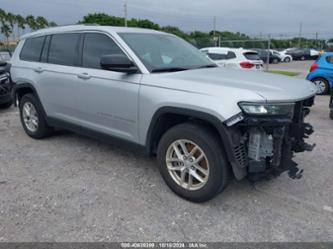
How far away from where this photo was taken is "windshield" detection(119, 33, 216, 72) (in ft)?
12.0

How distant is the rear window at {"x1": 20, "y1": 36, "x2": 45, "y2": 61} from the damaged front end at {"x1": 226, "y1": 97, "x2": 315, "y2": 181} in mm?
3670

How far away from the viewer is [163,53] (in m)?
3.91

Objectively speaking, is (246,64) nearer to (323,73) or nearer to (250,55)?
(250,55)

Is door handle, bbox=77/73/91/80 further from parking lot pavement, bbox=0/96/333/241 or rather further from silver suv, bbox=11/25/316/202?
parking lot pavement, bbox=0/96/333/241

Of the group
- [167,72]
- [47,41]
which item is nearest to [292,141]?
[167,72]

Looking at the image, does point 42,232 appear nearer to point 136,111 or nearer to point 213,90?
point 136,111

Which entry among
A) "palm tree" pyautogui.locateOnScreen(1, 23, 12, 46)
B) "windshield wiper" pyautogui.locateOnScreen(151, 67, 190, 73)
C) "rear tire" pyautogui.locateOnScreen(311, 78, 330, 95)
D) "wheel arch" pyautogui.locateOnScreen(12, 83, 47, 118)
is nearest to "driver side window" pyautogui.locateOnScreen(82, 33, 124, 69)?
"windshield wiper" pyautogui.locateOnScreen(151, 67, 190, 73)

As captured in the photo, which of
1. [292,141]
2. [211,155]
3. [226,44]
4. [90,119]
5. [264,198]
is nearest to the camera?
[211,155]

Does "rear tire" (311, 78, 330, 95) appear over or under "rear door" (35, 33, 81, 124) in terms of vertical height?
under

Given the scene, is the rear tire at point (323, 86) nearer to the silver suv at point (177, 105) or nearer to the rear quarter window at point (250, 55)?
the rear quarter window at point (250, 55)

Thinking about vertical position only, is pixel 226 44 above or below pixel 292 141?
above

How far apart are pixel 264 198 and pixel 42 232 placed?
231cm

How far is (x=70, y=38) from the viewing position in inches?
175

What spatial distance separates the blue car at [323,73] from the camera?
10214 millimetres
